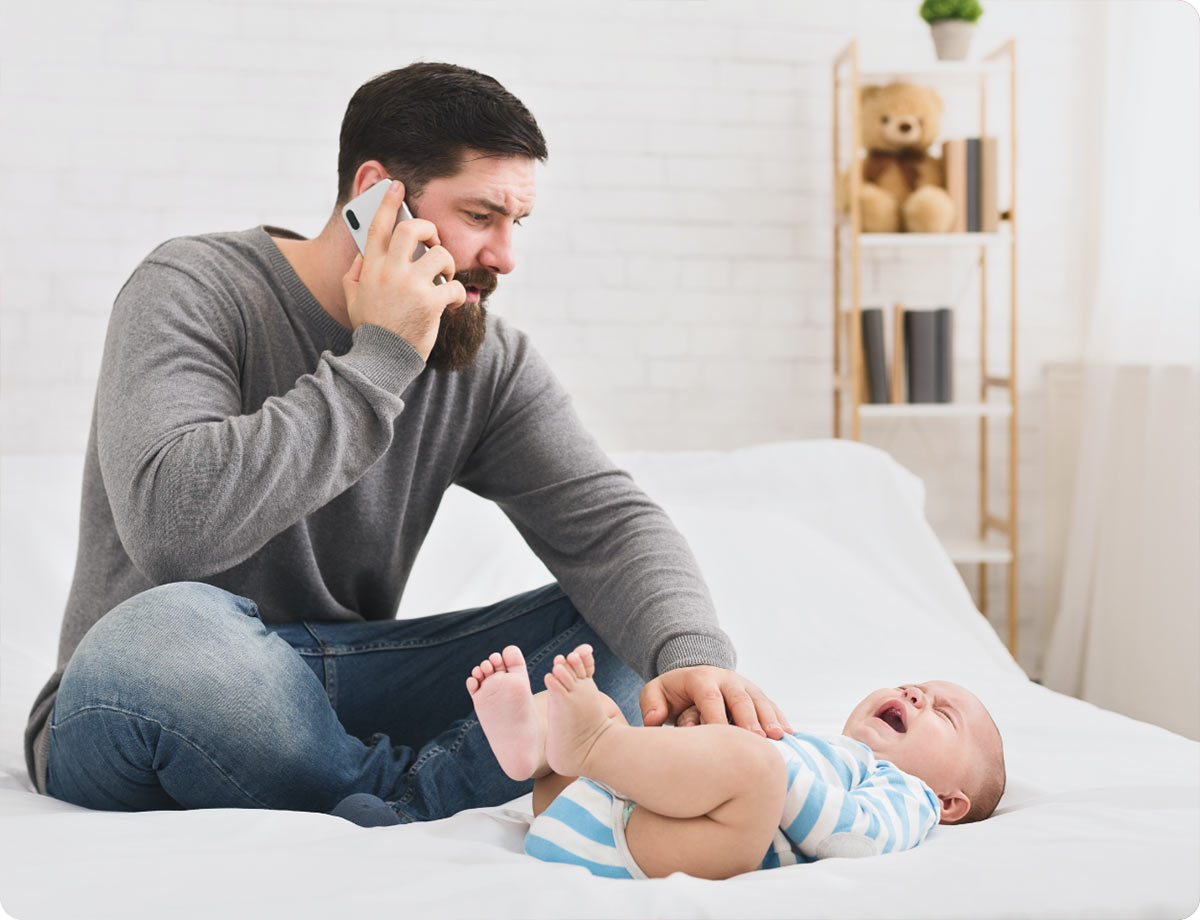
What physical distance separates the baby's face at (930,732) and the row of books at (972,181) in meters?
1.51

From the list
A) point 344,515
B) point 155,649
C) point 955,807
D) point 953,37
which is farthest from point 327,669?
point 953,37

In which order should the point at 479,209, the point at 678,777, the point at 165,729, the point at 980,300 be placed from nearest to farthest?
the point at 678,777
the point at 165,729
the point at 479,209
the point at 980,300

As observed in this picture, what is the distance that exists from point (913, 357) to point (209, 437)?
1.66m

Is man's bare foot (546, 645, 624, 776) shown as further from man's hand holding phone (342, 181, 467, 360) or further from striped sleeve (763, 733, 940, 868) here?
man's hand holding phone (342, 181, 467, 360)

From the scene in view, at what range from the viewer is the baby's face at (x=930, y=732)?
2.93 feet

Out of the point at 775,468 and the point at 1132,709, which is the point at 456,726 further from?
the point at 1132,709

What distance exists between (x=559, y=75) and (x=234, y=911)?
3.04 ft

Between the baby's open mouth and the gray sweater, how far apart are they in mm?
143

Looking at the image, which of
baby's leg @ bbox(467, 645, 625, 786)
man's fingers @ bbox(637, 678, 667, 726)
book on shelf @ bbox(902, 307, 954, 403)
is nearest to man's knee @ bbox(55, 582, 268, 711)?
baby's leg @ bbox(467, 645, 625, 786)

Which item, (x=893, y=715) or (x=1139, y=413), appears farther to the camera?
(x=1139, y=413)

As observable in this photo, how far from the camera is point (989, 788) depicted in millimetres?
910

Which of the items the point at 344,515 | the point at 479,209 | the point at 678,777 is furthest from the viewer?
the point at 344,515

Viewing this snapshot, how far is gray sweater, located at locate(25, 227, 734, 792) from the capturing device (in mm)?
883

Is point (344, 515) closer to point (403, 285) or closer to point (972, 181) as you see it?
point (403, 285)
